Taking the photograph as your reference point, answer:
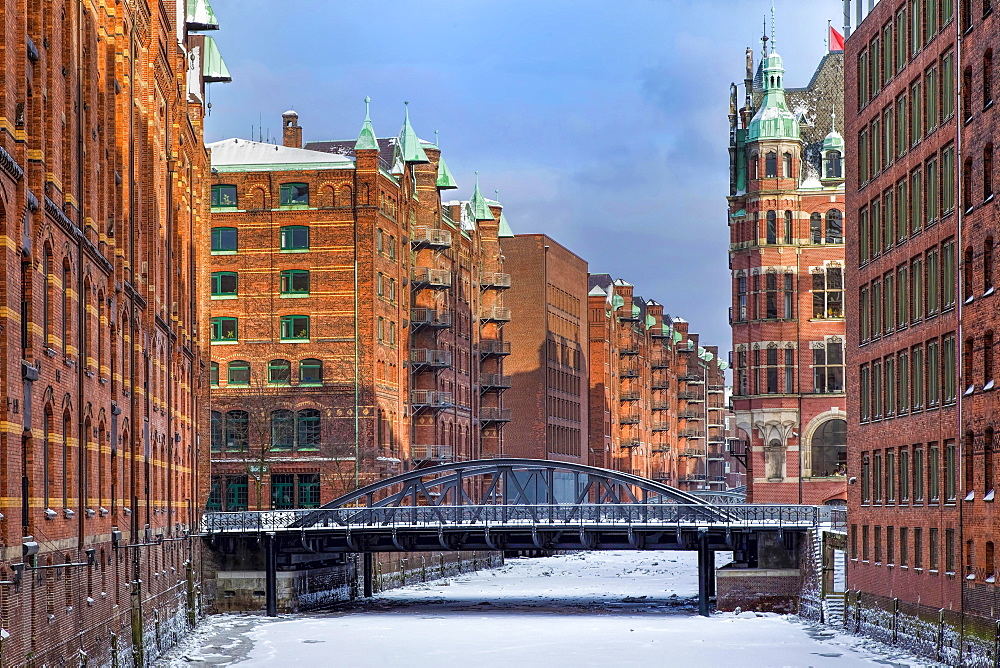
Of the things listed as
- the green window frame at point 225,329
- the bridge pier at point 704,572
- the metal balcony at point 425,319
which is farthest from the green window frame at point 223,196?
the bridge pier at point 704,572

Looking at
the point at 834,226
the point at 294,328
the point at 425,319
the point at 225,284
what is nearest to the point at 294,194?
the point at 225,284

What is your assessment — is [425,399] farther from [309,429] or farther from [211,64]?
[211,64]

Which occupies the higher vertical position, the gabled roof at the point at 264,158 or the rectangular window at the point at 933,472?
the gabled roof at the point at 264,158

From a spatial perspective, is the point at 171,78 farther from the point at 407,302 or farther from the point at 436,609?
the point at 407,302

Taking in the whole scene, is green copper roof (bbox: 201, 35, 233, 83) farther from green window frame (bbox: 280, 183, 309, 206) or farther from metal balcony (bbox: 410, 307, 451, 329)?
metal balcony (bbox: 410, 307, 451, 329)

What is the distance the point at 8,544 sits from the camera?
2784cm

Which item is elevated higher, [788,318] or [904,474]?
[788,318]

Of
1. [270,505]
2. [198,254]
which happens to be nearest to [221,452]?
[270,505]

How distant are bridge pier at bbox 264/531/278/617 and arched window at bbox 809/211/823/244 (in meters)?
34.0

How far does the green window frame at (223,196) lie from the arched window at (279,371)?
8.03m

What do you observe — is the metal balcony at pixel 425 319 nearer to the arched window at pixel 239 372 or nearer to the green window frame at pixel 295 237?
Answer: the green window frame at pixel 295 237

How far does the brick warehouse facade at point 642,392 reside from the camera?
145 meters

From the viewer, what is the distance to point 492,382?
10650 cm

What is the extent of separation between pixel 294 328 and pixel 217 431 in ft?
20.8
